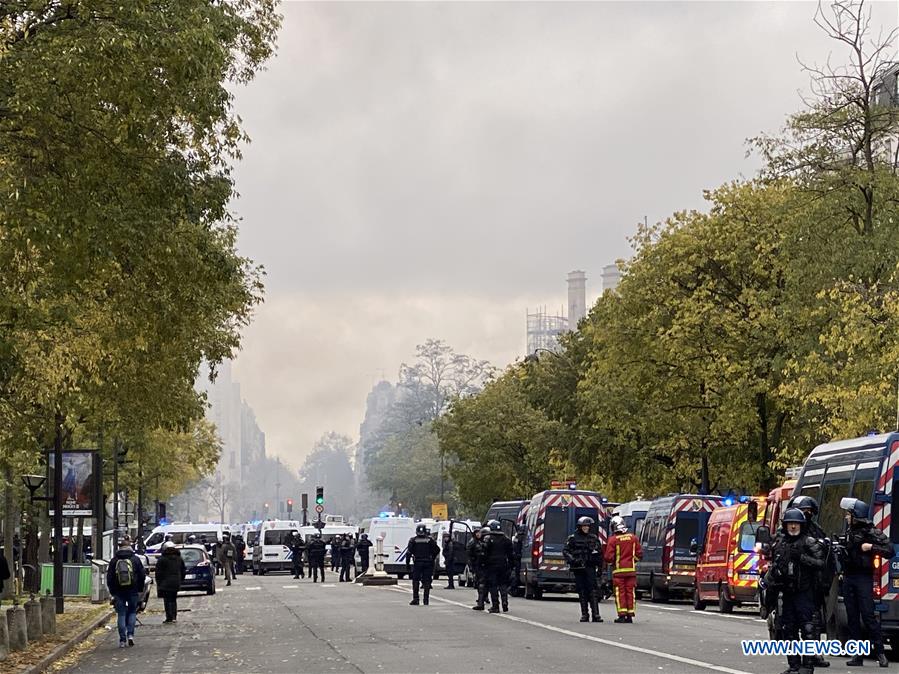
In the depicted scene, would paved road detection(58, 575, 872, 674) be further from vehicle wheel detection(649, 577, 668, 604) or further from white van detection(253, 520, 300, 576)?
white van detection(253, 520, 300, 576)

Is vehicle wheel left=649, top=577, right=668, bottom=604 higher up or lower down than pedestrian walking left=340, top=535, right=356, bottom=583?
lower down

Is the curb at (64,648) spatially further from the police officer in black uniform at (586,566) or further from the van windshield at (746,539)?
the van windshield at (746,539)

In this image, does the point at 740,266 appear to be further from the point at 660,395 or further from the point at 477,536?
the point at 477,536

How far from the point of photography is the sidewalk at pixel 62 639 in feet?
74.0

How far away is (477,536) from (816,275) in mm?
15626

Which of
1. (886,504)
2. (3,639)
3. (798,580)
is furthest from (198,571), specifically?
(798,580)

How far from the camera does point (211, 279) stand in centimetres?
2405

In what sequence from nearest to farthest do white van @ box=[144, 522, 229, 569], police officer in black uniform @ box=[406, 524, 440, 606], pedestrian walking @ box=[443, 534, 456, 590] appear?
police officer in black uniform @ box=[406, 524, 440, 606]
pedestrian walking @ box=[443, 534, 456, 590]
white van @ box=[144, 522, 229, 569]

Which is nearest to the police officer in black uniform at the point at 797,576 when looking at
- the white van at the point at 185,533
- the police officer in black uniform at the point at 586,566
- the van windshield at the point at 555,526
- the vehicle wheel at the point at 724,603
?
the police officer in black uniform at the point at 586,566

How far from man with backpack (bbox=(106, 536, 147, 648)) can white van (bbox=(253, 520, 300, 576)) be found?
4656 centimetres

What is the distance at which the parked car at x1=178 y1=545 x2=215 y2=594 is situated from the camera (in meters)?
50.6

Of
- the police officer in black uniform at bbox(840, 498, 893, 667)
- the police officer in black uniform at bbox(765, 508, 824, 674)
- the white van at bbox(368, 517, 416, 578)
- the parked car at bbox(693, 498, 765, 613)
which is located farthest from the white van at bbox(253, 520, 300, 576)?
the police officer in black uniform at bbox(765, 508, 824, 674)

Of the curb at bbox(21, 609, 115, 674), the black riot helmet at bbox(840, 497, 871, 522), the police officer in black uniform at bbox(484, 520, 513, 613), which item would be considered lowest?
the curb at bbox(21, 609, 115, 674)

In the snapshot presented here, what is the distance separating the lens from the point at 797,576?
17.1m
